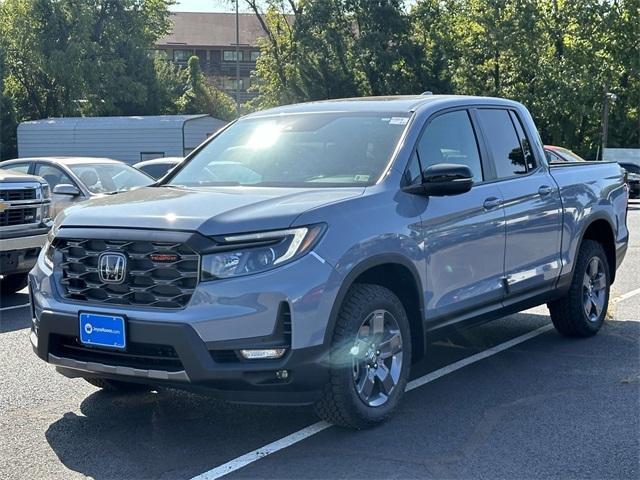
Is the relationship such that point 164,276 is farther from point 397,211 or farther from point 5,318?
point 5,318

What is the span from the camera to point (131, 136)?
1125 inches

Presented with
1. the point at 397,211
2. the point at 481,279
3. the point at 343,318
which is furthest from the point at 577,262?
the point at 343,318

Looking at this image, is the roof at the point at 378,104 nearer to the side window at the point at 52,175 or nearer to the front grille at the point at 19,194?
the front grille at the point at 19,194

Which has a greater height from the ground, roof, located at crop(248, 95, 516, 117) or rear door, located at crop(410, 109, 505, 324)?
roof, located at crop(248, 95, 516, 117)

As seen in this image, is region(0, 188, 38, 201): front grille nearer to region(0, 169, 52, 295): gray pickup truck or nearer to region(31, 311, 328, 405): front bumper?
region(0, 169, 52, 295): gray pickup truck

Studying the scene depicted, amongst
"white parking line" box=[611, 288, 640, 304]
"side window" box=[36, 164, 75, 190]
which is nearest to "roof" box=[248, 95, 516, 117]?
"white parking line" box=[611, 288, 640, 304]

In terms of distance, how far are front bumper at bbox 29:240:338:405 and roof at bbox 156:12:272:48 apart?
236ft

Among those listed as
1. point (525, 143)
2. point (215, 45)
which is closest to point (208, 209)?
point (525, 143)

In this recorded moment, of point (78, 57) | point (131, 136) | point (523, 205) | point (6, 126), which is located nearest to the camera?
point (523, 205)

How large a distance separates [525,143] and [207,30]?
7419 centimetres

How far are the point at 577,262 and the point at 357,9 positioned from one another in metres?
37.0

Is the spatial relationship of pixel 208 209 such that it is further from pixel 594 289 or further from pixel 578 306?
pixel 594 289

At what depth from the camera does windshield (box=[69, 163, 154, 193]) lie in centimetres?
1227

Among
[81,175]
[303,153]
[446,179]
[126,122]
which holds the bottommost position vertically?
[126,122]
